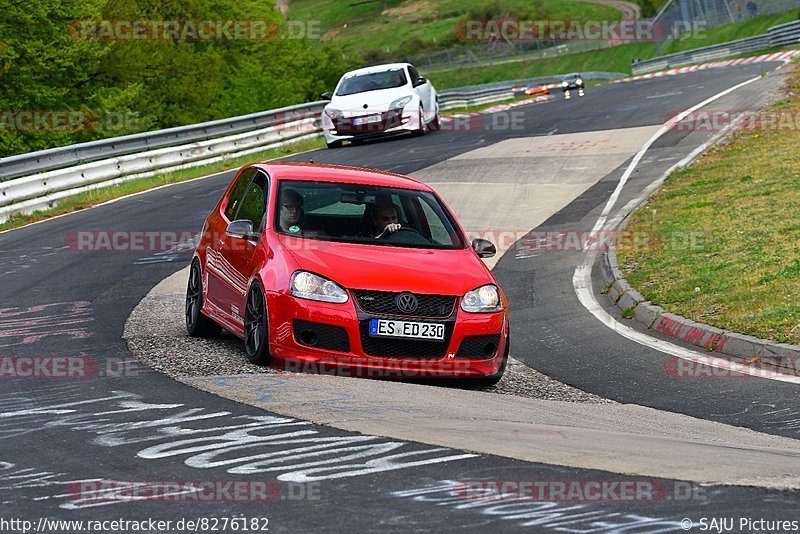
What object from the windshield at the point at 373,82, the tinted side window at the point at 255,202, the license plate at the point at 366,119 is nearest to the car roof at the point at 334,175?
the tinted side window at the point at 255,202

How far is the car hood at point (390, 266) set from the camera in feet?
30.5

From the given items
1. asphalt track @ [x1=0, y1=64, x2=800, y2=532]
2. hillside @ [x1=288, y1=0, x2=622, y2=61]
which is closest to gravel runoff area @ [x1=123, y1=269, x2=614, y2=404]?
asphalt track @ [x1=0, y1=64, x2=800, y2=532]

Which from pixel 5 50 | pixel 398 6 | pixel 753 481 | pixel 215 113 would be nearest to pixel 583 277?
pixel 753 481

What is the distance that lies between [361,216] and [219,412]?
3433mm

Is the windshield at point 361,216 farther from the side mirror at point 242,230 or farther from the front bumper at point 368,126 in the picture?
the front bumper at point 368,126

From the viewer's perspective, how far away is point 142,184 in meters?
26.6

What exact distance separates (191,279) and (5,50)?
1290 inches

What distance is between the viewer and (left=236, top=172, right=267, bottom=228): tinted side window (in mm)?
10559

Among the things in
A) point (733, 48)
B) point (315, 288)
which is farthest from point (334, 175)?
point (733, 48)

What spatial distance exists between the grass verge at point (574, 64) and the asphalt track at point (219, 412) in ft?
203

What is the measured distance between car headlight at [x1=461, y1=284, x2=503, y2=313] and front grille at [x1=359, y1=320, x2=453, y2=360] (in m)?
0.24

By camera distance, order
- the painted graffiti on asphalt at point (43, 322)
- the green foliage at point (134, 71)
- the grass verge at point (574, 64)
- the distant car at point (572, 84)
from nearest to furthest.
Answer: the painted graffiti on asphalt at point (43, 322) → the green foliage at point (134, 71) → the distant car at point (572, 84) → the grass verge at point (574, 64)

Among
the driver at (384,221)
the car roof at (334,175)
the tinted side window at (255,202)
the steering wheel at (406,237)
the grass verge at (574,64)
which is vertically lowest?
the steering wheel at (406,237)

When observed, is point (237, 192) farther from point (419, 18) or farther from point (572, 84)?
point (419, 18)
